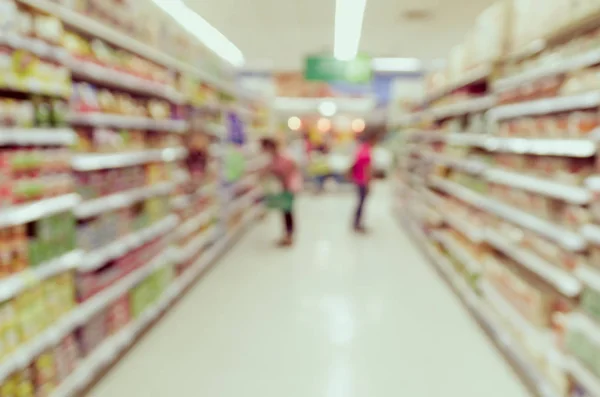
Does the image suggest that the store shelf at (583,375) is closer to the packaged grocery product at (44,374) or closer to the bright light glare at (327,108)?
the packaged grocery product at (44,374)

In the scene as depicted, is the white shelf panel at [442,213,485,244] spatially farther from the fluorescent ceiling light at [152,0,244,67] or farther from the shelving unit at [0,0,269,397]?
the fluorescent ceiling light at [152,0,244,67]

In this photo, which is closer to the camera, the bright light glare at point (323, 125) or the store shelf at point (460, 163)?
the store shelf at point (460, 163)

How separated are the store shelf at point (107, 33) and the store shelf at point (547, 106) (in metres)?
2.88

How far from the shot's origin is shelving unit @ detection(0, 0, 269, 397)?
2352 mm

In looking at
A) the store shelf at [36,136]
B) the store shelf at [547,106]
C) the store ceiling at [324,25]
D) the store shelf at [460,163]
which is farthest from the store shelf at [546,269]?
the store ceiling at [324,25]

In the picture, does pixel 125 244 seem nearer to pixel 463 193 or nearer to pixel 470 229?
pixel 470 229

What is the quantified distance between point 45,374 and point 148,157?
188 centimetres

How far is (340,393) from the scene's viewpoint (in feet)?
10.0

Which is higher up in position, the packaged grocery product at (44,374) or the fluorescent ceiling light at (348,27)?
the fluorescent ceiling light at (348,27)

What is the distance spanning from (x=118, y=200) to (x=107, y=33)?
1.15m

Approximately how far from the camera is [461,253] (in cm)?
488

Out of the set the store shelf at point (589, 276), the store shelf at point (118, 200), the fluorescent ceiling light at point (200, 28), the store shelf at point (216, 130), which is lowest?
the store shelf at point (589, 276)

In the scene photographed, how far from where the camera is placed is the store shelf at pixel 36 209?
7.29 ft

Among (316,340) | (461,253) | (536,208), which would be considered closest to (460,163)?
(461,253)
